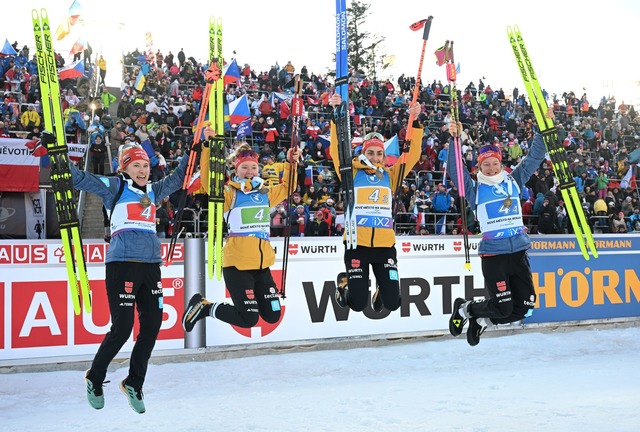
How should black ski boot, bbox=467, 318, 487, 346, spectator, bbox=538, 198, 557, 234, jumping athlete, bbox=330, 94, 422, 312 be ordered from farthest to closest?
spectator, bbox=538, 198, 557, 234 → black ski boot, bbox=467, 318, 487, 346 → jumping athlete, bbox=330, 94, 422, 312

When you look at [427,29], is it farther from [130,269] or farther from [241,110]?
[241,110]

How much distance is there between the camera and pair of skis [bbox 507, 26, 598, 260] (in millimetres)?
7469

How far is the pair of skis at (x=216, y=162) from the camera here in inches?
259

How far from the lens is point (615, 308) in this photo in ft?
45.1

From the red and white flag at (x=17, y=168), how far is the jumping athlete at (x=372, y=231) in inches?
289

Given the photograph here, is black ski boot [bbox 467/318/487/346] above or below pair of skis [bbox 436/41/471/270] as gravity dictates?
below

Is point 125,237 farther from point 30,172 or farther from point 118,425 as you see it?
point 30,172

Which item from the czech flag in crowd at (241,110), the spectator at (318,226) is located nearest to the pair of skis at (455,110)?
the czech flag in crowd at (241,110)

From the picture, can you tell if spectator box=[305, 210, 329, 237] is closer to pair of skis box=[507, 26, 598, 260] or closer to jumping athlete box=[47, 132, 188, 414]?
pair of skis box=[507, 26, 598, 260]

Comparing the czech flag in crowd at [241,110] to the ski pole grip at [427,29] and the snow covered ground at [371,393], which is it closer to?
the snow covered ground at [371,393]

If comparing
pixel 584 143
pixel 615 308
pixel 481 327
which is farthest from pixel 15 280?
pixel 584 143

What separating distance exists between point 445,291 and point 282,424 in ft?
19.2

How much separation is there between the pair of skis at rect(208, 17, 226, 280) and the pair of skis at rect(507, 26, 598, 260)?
354 centimetres

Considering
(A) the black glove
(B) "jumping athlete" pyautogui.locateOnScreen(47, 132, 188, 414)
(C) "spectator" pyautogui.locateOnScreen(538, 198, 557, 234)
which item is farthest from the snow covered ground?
(C) "spectator" pyautogui.locateOnScreen(538, 198, 557, 234)
